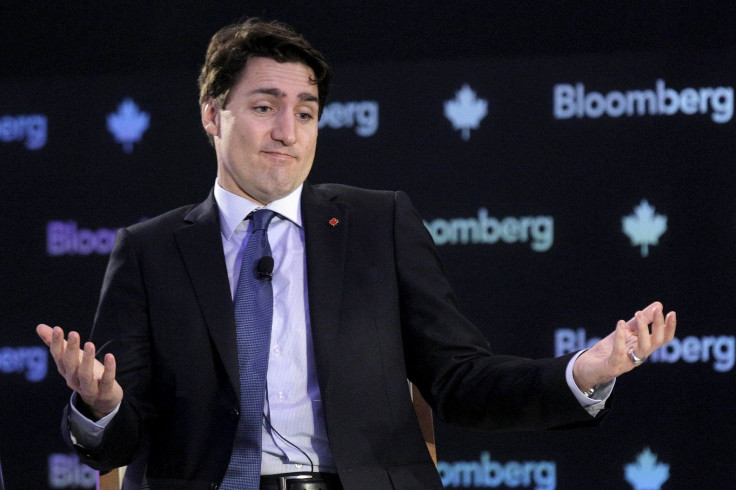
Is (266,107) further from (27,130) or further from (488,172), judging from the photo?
(27,130)

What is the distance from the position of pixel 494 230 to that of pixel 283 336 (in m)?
1.80

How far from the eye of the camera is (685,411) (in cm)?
366

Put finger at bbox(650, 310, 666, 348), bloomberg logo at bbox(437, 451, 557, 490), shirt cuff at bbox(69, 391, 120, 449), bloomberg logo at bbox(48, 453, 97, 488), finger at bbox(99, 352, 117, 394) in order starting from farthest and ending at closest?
bloomberg logo at bbox(48, 453, 97, 488), bloomberg logo at bbox(437, 451, 557, 490), shirt cuff at bbox(69, 391, 120, 449), finger at bbox(99, 352, 117, 394), finger at bbox(650, 310, 666, 348)

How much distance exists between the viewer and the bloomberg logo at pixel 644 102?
3.66 metres

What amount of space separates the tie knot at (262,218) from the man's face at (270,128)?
0.14 ft

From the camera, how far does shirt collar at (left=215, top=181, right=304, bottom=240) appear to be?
2.26 meters

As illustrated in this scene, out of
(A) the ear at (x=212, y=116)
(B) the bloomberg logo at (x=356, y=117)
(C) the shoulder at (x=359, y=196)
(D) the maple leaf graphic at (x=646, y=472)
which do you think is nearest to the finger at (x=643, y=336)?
(C) the shoulder at (x=359, y=196)

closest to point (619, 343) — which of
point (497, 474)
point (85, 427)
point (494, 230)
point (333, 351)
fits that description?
point (333, 351)

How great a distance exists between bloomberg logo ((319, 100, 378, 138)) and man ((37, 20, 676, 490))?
149cm

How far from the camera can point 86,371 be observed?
1829 mm

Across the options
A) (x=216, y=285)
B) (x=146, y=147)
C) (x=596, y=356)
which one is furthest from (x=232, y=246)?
(x=146, y=147)

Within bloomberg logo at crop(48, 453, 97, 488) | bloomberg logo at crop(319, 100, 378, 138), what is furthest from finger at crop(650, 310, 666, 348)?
bloomberg logo at crop(48, 453, 97, 488)

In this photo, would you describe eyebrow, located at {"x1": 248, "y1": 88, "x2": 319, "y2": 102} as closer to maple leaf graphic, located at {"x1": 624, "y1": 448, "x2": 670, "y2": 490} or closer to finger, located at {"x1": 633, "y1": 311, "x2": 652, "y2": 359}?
finger, located at {"x1": 633, "y1": 311, "x2": 652, "y2": 359}

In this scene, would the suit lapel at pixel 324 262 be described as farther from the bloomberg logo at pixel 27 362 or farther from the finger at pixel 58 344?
the bloomberg logo at pixel 27 362
